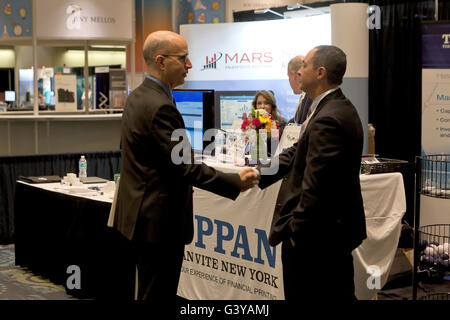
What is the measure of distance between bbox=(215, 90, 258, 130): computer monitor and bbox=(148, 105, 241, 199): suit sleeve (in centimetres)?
399

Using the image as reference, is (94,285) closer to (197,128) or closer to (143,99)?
(197,128)

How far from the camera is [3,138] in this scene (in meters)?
7.42

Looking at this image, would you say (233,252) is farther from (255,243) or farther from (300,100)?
(300,100)

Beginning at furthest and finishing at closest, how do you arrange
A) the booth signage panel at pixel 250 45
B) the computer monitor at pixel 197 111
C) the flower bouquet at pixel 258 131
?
the booth signage panel at pixel 250 45 → the computer monitor at pixel 197 111 → the flower bouquet at pixel 258 131

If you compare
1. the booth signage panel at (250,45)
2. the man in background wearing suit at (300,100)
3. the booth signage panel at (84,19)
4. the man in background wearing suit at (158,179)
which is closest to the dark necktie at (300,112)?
the man in background wearing suit at (300,100)

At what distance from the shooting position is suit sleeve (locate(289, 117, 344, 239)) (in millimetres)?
2693

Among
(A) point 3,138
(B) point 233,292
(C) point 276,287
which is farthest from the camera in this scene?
(A) point 3,138

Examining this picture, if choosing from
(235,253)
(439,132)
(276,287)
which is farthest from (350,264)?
(439,132)

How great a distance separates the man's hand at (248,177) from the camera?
3.04 meters

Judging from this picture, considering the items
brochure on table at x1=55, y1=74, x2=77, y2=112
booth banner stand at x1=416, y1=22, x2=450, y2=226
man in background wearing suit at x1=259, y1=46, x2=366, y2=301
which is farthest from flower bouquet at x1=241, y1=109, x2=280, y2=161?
brochure on table at x1=55, y1=74, x2=77, y2=112

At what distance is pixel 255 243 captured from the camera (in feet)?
13.3

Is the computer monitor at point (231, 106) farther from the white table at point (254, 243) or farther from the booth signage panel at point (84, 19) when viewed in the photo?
the white table at point (254, 243)

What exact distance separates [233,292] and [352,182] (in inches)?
64.3

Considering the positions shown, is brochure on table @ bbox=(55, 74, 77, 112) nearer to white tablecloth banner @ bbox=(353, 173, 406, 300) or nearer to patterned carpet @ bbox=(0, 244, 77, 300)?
patterned carpet @ bbox=(0, 244, 77, 300)
